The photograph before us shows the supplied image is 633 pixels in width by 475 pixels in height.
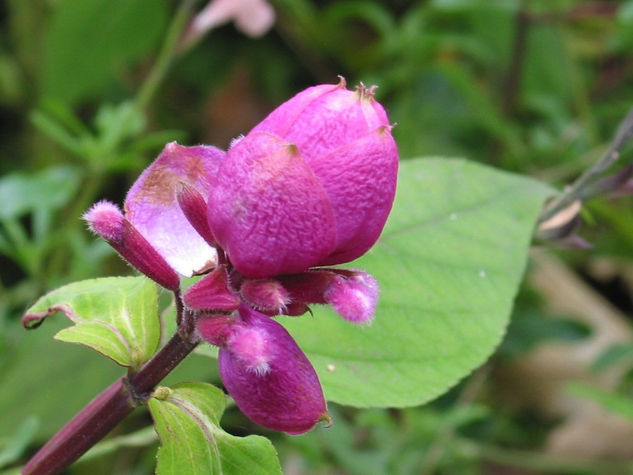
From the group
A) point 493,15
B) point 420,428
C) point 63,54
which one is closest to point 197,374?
point 420,428

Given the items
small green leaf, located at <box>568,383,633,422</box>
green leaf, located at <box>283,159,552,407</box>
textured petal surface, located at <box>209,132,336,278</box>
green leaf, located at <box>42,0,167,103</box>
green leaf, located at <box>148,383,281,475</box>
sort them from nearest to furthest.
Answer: textured petal surface, located at <box>209,132,336,278</box>
green leaf, located at <box>148,383,281,475</box>
green leaf, located at <box>283,159,552,407</box>
small green leaf, located at <box>568,383,633,422</box>
green leaf, located at <box>42,0,167,103</box>

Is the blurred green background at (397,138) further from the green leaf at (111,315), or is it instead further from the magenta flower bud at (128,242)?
the magenta flower bud at (128,242)

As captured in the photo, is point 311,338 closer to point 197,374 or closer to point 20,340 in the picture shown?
point 197,374

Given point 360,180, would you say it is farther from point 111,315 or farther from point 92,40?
point 92,40

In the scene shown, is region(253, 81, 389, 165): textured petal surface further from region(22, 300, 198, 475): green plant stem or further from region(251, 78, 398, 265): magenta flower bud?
region(22, 300, 198, 475): green plant stem

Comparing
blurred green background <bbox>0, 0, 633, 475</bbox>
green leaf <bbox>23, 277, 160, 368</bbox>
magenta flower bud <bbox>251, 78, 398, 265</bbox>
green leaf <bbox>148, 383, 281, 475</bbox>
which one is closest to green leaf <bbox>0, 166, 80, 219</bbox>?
blurred green background <bbox>0, 0, 633, 475</bbox>

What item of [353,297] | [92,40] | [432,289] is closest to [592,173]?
[432,289]
